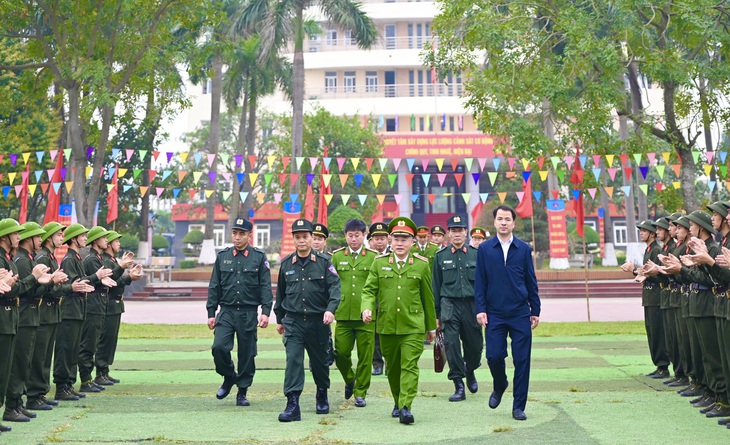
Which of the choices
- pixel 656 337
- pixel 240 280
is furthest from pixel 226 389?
pixel 656 337

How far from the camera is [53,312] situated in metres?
9.44

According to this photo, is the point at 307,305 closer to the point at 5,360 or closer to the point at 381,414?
the point at 381,414

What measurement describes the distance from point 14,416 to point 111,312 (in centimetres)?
314

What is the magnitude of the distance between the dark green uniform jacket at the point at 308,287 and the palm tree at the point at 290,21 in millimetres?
21506

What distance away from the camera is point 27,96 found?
23906mm

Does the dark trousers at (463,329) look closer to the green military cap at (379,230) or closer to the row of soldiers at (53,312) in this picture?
the green military cap at (379,230)

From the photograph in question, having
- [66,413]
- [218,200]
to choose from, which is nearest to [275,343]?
[66,413]

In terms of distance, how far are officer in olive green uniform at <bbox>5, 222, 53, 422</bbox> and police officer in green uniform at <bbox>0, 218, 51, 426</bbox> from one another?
0.07 meters

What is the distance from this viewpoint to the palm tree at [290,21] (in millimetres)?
31203

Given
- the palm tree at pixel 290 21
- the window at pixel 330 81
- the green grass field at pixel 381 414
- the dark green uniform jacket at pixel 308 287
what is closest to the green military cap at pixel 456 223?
the green grass field at pixel 381 414

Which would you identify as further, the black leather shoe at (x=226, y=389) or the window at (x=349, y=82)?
the window at (x=349, y=82)

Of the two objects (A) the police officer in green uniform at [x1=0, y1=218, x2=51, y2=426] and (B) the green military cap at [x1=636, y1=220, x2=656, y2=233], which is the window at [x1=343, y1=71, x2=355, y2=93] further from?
(A) the police officer in green uniform at [x1=0, y1=218, x2=51, y2=426]

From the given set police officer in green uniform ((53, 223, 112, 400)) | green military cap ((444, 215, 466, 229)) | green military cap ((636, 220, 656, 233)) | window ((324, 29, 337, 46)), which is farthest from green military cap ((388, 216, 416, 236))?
window ((324, 29, 337, 46))

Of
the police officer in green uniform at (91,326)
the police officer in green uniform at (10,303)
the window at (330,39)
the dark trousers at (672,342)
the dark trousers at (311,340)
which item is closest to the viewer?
the police officer in green uniform at (10,303)
